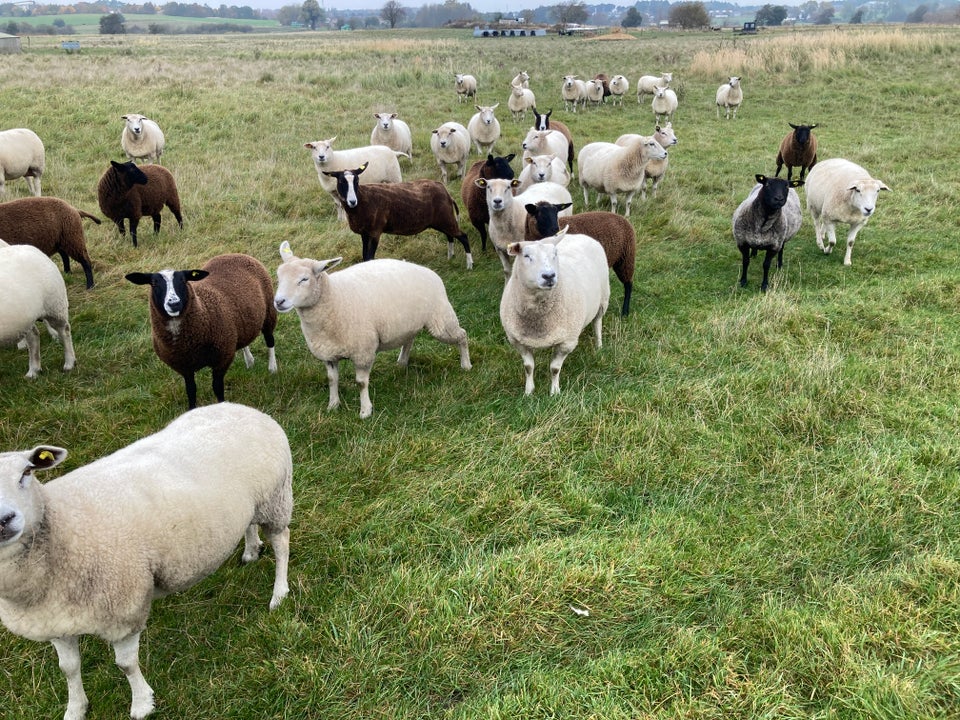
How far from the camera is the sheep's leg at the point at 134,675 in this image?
273 centimetres

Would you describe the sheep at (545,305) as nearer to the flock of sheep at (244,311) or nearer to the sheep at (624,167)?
the flock of sheep at (244,311)

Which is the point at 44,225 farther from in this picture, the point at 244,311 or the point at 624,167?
the point at 624,167

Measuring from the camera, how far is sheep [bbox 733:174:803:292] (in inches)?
284

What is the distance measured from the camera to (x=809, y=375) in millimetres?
5082

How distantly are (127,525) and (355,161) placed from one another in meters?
9.57

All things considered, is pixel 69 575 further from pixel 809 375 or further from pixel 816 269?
pixel 816 269

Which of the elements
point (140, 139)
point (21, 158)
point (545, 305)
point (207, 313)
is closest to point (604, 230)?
point (545, 305)

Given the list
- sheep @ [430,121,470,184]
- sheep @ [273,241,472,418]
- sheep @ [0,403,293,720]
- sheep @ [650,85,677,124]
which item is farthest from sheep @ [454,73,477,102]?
sheep @ [0,403,293,720]

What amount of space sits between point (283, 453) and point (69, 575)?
1.12 meters

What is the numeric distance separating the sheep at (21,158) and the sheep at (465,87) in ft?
43.4

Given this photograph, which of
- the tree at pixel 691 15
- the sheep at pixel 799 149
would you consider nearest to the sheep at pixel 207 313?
the sheep at pixel 799 149

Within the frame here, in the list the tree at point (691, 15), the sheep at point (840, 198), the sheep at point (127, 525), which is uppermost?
the tree at point (691, 15)

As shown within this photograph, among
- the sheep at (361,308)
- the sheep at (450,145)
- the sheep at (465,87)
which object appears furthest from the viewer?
the sheep at (465,87)

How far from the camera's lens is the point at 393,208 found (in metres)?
8.45
